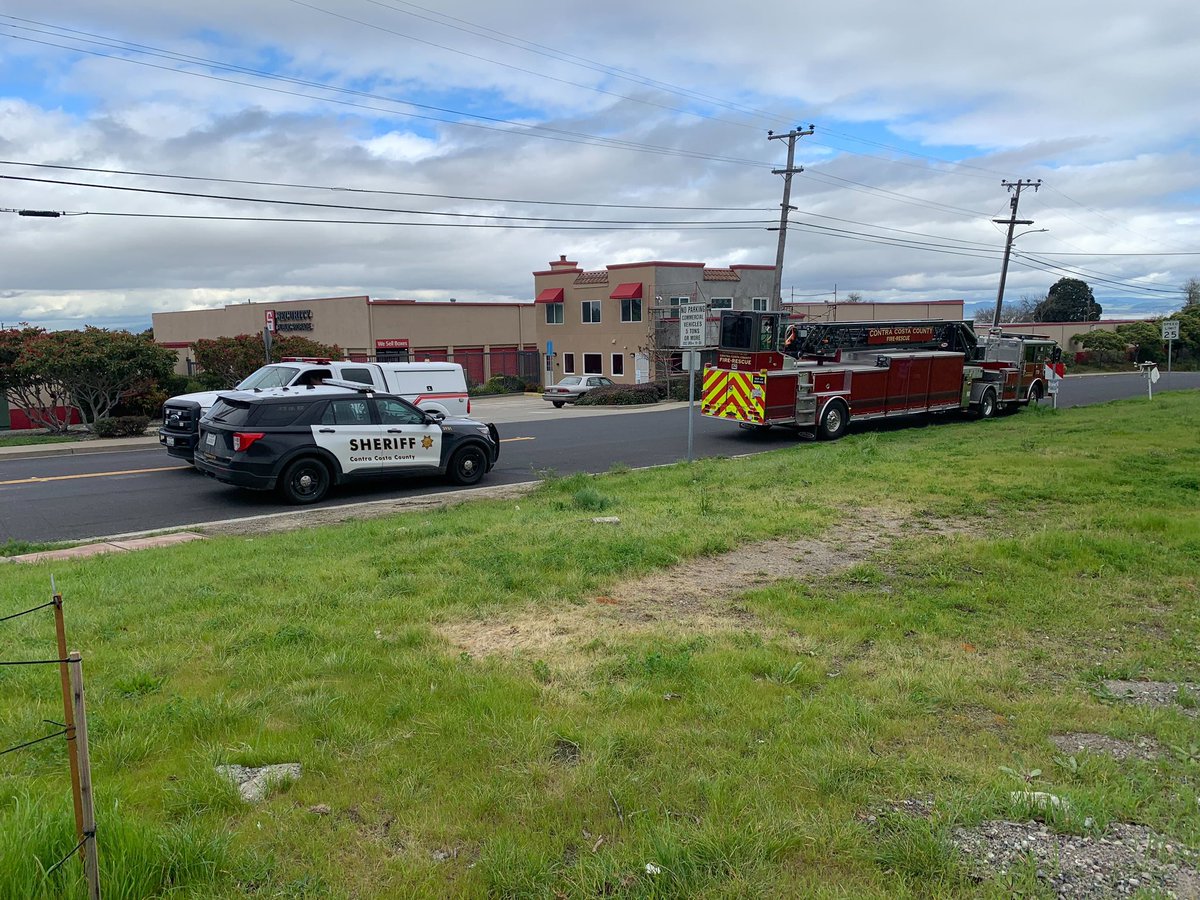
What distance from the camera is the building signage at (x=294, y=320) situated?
2179 inches

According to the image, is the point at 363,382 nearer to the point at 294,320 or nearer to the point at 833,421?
the point at 833,421

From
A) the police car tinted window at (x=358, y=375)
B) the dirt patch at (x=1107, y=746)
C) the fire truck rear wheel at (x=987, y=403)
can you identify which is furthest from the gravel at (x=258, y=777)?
the fire truck rear wheel at (x=987, y=403)

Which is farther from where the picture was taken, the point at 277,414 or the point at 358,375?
the point at 358,375

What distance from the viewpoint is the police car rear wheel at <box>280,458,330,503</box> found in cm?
1279

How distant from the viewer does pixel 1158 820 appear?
352cm

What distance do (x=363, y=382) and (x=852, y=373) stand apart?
12.2 meters

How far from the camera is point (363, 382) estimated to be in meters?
17.4

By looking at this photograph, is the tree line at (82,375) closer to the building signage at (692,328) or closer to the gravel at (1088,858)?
the building signage at (692,328)

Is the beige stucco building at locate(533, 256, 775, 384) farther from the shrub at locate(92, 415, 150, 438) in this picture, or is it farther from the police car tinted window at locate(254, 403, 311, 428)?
the police car tinted window at locate(254, 403, 311, 428)

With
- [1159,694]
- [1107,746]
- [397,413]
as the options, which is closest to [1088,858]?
[1107,746]

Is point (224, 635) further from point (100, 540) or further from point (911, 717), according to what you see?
point (100, 540)

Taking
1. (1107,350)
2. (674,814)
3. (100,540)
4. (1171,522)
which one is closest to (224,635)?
(674,814)

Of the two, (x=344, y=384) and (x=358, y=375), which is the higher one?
(x=358, y=375)

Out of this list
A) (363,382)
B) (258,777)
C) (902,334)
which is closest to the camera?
(258,777)
